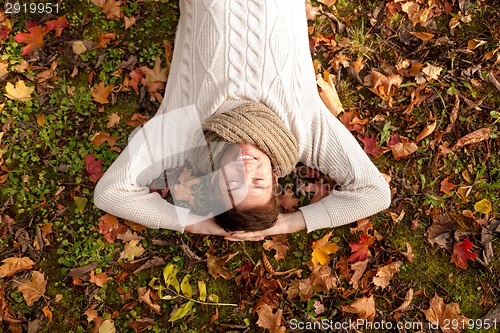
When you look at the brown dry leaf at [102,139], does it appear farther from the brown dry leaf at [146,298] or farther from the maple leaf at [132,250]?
the brown dry leaf at [146,298]

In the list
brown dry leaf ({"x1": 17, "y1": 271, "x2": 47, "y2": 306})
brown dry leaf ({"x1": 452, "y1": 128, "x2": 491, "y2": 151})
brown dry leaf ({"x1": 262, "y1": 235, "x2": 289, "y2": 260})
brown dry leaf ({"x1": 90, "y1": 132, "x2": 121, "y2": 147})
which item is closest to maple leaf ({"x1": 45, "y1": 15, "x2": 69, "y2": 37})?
brown dry leaf ({"x1": 90, "y1": 132, "x2": 121, "y2": 147})

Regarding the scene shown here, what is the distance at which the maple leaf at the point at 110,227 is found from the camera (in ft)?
12.0

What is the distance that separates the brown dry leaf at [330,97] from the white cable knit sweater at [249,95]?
53 centimetres

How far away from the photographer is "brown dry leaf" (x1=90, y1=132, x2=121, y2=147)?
3.74 metres

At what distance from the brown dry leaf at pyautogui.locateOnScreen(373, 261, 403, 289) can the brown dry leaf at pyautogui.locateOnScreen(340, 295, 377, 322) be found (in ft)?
0.48

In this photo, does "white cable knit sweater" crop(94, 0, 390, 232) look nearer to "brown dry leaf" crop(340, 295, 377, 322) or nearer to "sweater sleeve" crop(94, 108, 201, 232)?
"sweater sleeve" crop(94, 108, 201, 232)

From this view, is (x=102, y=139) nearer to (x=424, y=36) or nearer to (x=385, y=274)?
(x=385, y=274)

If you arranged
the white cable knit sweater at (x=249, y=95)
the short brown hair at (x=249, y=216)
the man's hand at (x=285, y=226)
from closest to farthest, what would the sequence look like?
the short brown hair at (x=249, y=216), the white cable knit sweater at (x=249, y=95), the man's hand at (x=285, y=226)

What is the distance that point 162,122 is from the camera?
312 centimetres

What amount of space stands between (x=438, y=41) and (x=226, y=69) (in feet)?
7.27

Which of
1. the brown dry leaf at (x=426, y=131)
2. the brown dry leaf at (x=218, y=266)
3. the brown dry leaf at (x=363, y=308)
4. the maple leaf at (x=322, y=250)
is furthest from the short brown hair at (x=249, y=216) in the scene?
the brown dry leaf at (x=426, y=131)

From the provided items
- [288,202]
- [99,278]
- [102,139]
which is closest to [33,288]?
[99,278]

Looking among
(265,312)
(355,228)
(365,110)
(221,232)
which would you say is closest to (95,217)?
(221,232)

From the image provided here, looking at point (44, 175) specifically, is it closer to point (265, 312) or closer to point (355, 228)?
point (265, 312)
